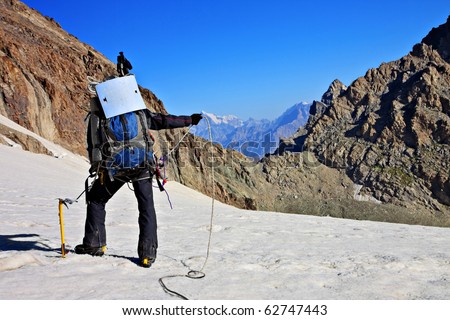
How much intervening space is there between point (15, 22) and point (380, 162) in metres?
160

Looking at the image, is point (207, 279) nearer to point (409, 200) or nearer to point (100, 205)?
point (100, 205)

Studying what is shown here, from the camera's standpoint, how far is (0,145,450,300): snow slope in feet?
15.5

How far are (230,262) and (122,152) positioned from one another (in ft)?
7.65

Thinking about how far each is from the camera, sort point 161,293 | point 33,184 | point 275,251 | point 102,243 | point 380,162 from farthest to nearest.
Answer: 1. point 380,162
2. point 33,184
3. point 275,251
4. point 102,243
5. point 161,293

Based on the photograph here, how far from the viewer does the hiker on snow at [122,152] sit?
19.2 ft

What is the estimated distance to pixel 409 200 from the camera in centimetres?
16050

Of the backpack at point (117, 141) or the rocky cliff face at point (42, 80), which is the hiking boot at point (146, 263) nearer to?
the backpack at point (117, 141)

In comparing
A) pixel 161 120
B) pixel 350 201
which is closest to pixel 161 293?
pixel 161 120

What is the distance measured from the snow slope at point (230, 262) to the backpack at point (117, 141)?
4.49 ft

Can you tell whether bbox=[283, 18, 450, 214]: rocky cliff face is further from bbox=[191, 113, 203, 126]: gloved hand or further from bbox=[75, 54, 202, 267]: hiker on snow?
bbox=[75, 54, 202, 267]: hiker on snow

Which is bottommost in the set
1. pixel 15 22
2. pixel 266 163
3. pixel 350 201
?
pixel 350 201

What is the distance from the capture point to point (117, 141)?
19.3 ft

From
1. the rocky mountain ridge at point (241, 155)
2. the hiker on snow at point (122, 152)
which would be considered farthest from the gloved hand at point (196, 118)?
the rocky mountain ridge at point (241, 155)

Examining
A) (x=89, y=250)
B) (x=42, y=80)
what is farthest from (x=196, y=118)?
(x=42, y=80)
